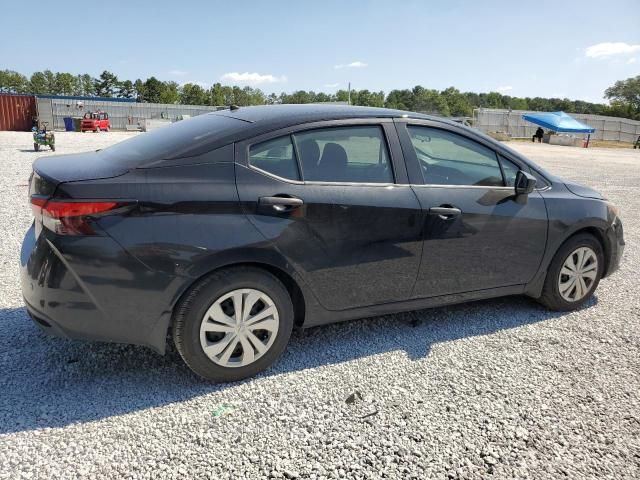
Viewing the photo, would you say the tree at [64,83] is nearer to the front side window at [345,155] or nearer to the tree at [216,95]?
the tree at [216,95]

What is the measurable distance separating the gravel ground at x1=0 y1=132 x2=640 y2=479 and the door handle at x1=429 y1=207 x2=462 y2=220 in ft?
3.07

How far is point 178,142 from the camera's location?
9.89 ft

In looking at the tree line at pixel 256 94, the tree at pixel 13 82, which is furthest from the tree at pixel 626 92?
the tree at pixel 13 82

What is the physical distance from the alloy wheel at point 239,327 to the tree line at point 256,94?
93164 millimetres

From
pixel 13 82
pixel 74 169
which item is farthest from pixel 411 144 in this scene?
pixel 13 82

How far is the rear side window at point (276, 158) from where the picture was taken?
296 cm

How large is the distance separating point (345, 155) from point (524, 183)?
4.81 feet

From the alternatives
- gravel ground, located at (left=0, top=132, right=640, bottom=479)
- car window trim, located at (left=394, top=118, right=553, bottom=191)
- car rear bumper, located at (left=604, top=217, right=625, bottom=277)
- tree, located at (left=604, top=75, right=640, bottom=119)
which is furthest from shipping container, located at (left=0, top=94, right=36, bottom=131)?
tree, located at (left=604, top=75, right=640, bottom=119)

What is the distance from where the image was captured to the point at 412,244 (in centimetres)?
333

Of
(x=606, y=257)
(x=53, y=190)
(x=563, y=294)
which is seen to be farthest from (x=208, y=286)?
(x=606, y=257)

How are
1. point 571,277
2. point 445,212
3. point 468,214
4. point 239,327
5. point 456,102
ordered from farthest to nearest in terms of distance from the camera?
point 456,102 → point 571,277 → point 468,214 → point 445,212 → point 239,327

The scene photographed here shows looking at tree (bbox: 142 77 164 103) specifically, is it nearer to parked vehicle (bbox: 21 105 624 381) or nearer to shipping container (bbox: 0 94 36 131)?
shipping container (bbox: 0 94 36 131)

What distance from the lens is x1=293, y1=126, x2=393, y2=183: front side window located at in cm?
311

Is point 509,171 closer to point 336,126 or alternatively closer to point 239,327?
point 336,126
